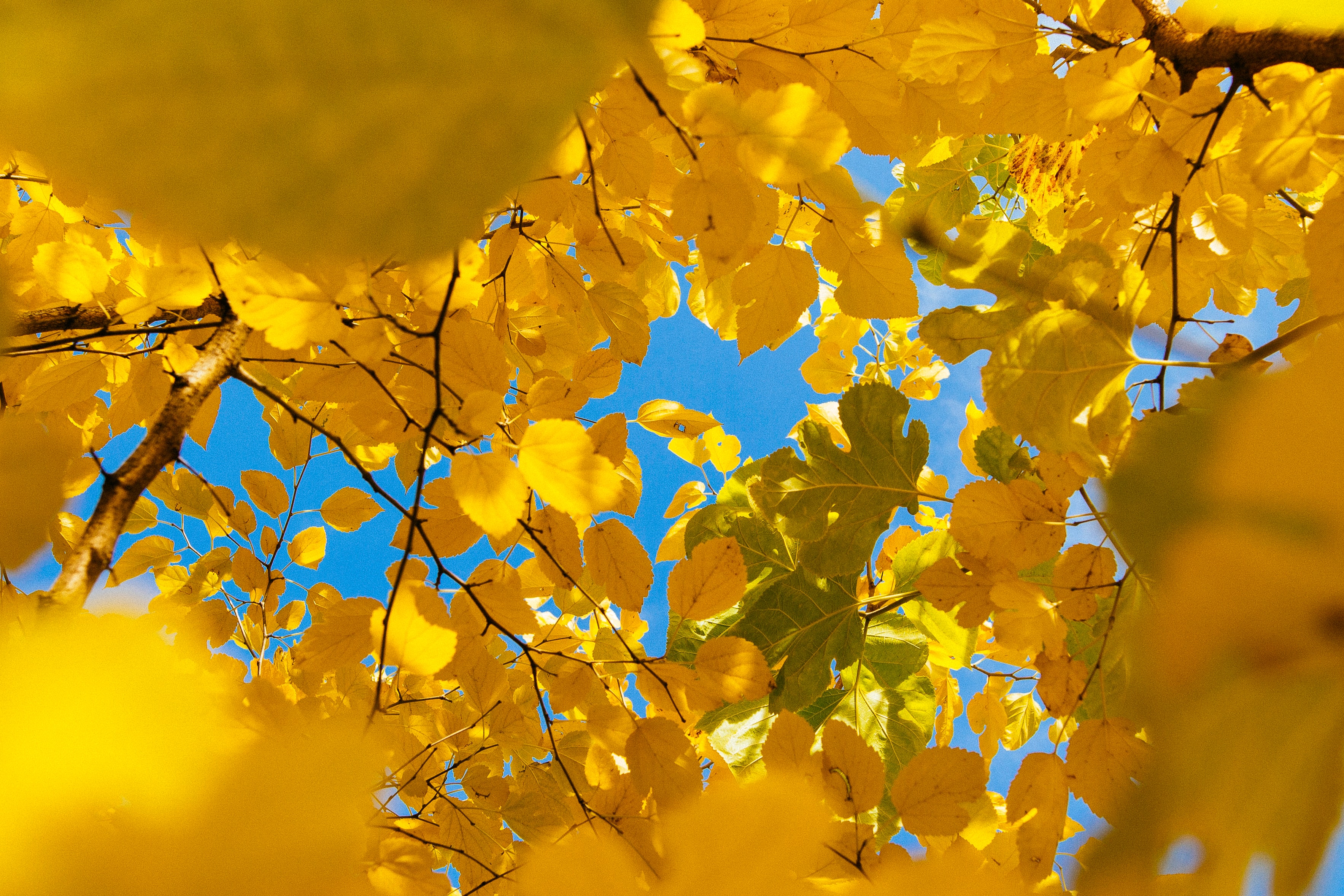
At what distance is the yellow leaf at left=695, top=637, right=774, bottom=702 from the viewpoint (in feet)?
1.69

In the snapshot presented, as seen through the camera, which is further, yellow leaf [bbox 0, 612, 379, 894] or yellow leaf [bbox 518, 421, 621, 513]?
yellow leaf [bbox 518, 421, 621, 513]

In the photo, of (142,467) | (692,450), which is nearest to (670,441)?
(692,450)

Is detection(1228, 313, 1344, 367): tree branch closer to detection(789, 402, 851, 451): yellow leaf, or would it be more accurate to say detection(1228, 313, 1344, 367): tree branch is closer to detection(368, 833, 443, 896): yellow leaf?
detection(368, 833, 443, 896): yellow leaf

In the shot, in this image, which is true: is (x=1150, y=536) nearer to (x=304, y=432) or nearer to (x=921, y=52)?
(x=921, y=52)

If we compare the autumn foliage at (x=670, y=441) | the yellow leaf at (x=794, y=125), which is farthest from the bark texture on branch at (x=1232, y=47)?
the yellow leaf at (x=794, y=125)

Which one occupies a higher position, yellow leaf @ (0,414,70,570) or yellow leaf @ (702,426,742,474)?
yellow leaf @ (702,426,742,474)

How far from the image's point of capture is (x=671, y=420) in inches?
30.0

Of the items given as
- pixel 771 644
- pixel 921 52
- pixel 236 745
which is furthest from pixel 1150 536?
pixel 771 644

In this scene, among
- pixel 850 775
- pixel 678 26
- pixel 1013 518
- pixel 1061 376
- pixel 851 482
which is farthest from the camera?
pixel 851 482

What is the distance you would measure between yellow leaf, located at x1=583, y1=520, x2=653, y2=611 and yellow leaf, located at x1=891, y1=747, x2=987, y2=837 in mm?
227

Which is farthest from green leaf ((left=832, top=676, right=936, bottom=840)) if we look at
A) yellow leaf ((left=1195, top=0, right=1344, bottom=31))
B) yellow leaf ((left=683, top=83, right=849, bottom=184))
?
yellow leaf ((left=1195, top=0, right=1344, bottom=31))

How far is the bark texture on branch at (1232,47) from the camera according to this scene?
0.37m

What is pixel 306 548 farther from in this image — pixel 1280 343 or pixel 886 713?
pixel 1280 343

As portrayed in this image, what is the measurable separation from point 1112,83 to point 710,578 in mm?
439
